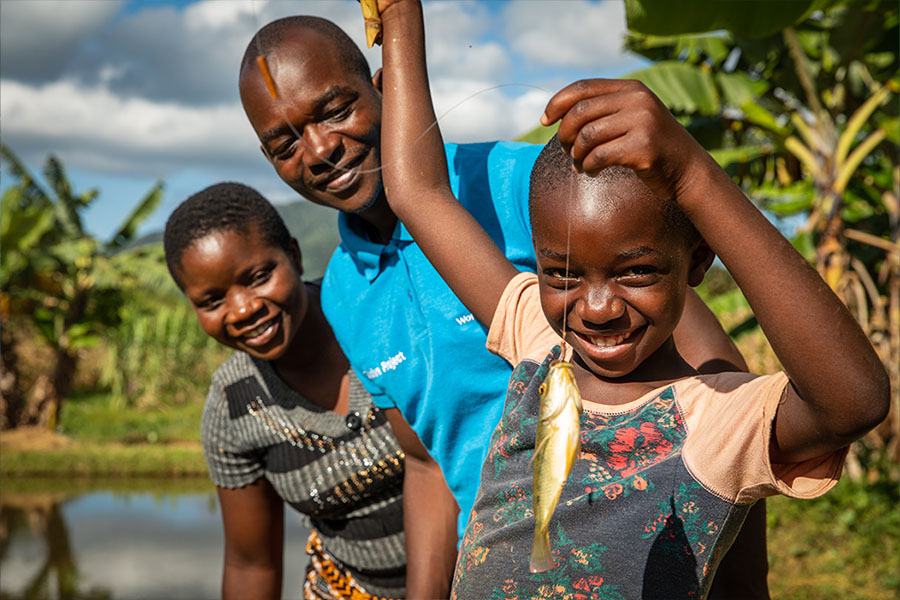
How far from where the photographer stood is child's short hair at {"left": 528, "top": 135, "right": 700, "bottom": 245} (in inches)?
57.5

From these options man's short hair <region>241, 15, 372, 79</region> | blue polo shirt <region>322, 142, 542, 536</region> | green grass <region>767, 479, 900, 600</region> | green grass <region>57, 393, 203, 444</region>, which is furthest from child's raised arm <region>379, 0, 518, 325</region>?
green grass <region>57, 393, 203, 444</region>

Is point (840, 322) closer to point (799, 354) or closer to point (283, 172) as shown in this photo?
point (799, 354)

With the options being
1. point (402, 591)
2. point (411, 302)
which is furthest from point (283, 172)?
point (402, 591)

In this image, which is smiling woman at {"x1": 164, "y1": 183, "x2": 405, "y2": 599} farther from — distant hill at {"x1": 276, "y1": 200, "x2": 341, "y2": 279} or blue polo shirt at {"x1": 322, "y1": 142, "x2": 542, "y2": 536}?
blue polo shirt at {"x1": 322, "y1": 142, "x2": 542, "y2": 536}

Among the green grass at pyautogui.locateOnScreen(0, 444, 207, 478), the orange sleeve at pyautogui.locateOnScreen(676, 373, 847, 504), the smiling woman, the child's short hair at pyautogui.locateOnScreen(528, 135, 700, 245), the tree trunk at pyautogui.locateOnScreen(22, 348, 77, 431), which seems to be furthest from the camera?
the tree trunk at pyautogui.locateOnScreen(22, 348, 77, 431)

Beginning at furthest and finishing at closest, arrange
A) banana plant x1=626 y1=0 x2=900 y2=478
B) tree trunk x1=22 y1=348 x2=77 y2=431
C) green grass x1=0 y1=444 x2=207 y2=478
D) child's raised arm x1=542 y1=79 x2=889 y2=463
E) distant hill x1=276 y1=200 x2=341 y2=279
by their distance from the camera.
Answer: tree trunk x1=22 y1=348 x2=77 y2=431
green grass x1=0 y1=444 x2=207 y2=478
banana plant x1=626 y1=0 x2=900 y2=478
distant hill x1=276 y1=200 x2=341 y2=279
child's raised arm x1=542 y1=79 x2=889 y2=463

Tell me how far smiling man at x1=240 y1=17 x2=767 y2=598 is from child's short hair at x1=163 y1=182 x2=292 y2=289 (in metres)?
0.52

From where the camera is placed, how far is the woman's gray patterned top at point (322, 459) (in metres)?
2.71

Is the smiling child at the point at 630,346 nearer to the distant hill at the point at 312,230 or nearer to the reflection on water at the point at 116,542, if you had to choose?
the distant hill at the point at 312,230

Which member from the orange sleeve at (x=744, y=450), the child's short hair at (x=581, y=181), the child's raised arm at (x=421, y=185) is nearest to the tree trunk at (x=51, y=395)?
the child's raised arm at (x=421, y=185)

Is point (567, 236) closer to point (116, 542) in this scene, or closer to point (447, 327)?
point (447, 327)

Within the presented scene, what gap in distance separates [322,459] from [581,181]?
61.2 inches

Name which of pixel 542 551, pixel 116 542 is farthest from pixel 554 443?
pixel 116 542

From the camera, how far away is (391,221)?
7.30ft
